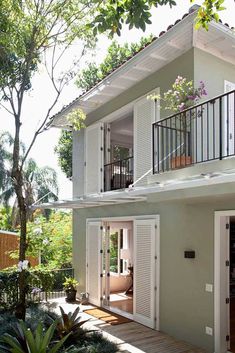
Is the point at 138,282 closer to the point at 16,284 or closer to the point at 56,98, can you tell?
the point at 16,284

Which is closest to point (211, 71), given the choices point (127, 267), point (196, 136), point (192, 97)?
point (192, 97)

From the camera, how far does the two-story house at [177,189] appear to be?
8.33 meters

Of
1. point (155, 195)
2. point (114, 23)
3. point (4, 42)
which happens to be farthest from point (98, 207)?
point (114, 23)

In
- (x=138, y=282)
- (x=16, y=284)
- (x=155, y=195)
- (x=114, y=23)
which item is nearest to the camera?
(x=114, y=23)

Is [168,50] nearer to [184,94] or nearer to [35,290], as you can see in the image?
[184,94]

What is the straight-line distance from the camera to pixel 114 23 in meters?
4.33

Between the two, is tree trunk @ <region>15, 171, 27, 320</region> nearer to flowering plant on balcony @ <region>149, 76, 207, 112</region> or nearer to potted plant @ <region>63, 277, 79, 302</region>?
flowering plant on balcony @ <region>149, 76, 207, 112</region>

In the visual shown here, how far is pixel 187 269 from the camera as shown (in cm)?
935

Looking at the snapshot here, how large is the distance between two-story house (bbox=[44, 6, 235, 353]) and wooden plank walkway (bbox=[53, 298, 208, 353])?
0.26m

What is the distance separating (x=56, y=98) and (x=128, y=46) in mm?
15945

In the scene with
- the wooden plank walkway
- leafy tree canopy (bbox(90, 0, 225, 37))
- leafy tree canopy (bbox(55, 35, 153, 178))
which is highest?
leafy tree canopy (bbox(55, 35, 153, 178))

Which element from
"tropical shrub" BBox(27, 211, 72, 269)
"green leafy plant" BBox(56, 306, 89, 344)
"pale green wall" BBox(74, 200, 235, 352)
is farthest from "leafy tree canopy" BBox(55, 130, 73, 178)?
"green leafy plant" BBox(56, 306, 89, 344)

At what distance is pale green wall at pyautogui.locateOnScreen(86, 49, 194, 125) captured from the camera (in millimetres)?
9719

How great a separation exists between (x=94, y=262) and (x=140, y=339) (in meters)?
4.85
